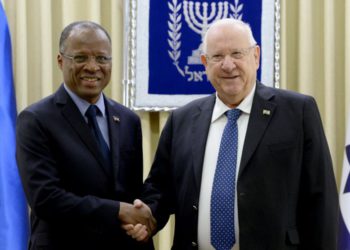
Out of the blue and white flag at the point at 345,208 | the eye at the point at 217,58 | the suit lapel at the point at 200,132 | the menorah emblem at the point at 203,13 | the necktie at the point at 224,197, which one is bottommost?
the blue and white flag at the point at 345,208

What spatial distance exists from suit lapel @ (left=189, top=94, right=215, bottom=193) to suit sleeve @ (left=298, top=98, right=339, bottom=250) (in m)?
0.39

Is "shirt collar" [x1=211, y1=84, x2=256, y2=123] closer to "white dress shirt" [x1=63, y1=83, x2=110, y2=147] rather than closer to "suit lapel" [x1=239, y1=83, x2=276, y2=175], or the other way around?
"suit lapel" [x1=239, y1=83, x2=276, y2=175]

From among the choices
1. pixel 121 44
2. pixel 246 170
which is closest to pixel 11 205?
pixel 121 44

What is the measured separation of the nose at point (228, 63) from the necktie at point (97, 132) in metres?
0.56

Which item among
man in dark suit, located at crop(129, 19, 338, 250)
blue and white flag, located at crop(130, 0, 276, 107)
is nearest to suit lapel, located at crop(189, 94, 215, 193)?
man in dark suit, located at crop(129, 19, 338, 250)

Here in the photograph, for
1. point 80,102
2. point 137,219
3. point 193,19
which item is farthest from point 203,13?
point 137,219

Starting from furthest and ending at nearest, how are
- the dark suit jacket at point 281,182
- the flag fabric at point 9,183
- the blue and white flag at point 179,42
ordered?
the blue and white flag at point 179,42, the flag fabric at point 9,183, the dark suit jacket at point 281,182

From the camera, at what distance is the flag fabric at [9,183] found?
307cm

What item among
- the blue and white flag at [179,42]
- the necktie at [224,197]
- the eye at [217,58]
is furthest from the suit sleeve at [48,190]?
the blue and white flag at [179,42]

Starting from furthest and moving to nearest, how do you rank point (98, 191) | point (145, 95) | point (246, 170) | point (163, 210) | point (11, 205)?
point (145, 95) → point (11, 205) → point (163, 210) → point (98, 191) → point (246, 170)

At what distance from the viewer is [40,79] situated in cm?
358

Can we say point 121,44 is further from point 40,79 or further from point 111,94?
point 40,79

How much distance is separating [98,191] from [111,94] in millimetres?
1326

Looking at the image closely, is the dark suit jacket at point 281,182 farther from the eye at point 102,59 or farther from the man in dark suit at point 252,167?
the eye at point 102,59
